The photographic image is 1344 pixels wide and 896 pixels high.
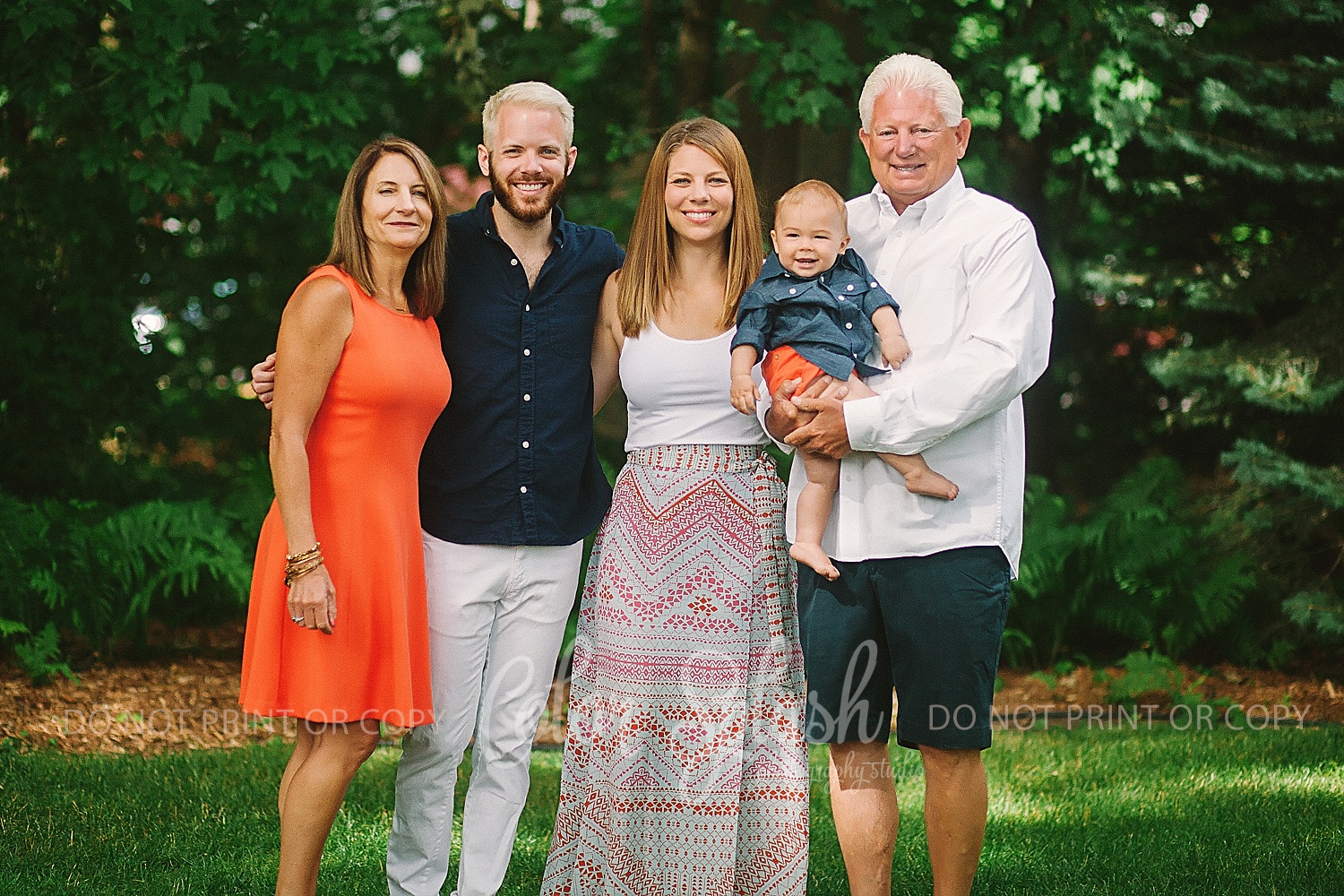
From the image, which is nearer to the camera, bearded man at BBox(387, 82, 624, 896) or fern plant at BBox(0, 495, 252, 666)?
bearded man at BBox(387, 82, 624, 896)

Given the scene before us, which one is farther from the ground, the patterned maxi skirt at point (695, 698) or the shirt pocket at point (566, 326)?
the shirt pocket at point (566, 326)

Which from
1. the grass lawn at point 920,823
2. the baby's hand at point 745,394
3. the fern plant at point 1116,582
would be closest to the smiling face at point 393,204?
the baby's hand at point 745,394

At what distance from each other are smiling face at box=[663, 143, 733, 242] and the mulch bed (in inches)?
107

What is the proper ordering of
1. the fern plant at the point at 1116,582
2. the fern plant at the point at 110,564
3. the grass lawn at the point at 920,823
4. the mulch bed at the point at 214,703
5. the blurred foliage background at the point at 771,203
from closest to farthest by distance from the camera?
the grass lawn at the point at 920,823 < the mulch bed at the point at 214,703 < the blurred foliage background at the point at 771,203 < the fern plant at the point at 110,564 < the fern plant at the point at 1116,582

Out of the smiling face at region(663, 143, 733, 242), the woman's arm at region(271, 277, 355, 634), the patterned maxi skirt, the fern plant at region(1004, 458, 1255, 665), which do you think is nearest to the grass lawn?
the patterned maxi skirt

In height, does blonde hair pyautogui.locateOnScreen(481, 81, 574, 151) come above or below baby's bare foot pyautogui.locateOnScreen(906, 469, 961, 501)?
above

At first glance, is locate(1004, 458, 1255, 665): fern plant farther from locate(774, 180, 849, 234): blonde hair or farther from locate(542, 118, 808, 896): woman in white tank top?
locate(774, 180, 849, 234): blonde hair

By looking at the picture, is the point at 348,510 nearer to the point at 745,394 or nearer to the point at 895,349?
the point at 745,394

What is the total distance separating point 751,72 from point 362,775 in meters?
3.92

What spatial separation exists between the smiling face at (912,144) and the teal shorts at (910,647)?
0.91m

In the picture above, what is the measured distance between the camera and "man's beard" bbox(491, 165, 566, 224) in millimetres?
3338

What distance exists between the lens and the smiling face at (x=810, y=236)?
2.99m

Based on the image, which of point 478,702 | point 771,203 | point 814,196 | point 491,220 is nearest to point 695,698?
point 478,702

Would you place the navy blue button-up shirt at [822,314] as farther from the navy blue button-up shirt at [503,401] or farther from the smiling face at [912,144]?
the navy blue button-up shirt at [503,401]
